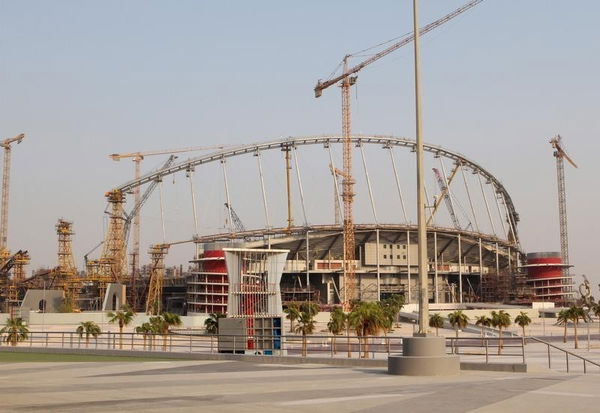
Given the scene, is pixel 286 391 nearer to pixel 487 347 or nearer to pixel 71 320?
pixel 487 347

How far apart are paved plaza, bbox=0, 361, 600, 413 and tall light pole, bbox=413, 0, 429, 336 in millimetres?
2113

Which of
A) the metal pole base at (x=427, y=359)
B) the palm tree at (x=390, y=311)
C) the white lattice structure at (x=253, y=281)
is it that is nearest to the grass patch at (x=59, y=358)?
the white lattice structure at (x=253, y=281)

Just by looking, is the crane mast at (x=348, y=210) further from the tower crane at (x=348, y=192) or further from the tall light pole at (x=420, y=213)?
the tall light pole at (x=420, y=213)

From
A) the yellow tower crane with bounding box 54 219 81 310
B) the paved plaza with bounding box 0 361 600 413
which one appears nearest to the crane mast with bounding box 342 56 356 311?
the yellow tower crane with bounding box 54 219 81 310

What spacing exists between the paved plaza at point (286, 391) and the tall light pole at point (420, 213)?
83.2 inches

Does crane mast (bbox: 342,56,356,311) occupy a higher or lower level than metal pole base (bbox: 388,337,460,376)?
higher

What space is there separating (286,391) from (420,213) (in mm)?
7573

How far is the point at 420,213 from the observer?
2378 centimetres

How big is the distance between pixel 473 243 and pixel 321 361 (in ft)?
528

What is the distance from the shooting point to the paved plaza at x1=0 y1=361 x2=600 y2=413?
16281mm

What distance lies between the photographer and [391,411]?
1552 centimetres

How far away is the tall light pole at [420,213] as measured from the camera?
23328 millimetres

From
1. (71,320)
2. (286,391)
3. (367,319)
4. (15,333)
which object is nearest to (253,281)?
(367,319)

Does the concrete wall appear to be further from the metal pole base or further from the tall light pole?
the tall light pole
